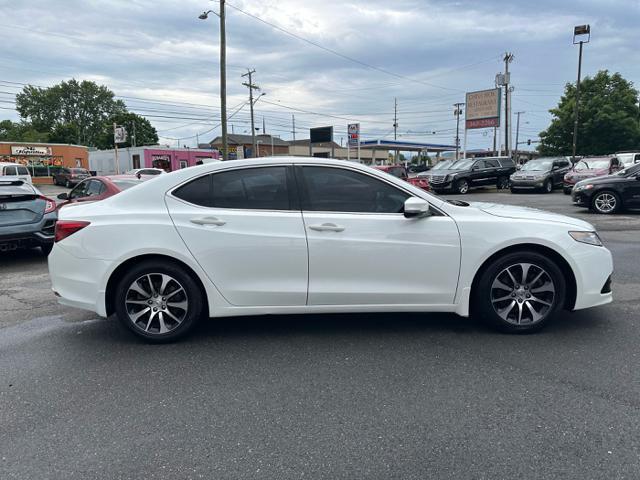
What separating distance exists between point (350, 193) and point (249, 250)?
3.26 ft

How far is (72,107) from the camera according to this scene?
284ft

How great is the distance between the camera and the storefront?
4703cm

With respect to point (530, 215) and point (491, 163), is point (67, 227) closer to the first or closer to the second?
point (530, 215)

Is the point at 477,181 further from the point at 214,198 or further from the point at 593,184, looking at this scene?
the point at 214,198

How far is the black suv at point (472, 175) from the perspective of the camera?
22.7m

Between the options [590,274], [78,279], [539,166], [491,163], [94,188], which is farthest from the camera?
[491,163]

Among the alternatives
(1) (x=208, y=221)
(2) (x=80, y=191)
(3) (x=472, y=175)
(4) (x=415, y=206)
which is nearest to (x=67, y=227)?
(1) (x=208, y=221)

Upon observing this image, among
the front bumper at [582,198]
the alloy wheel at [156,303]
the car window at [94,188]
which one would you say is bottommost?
the alloy wheel at [156,303]

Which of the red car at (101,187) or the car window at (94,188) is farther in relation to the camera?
the car window at (94,188)

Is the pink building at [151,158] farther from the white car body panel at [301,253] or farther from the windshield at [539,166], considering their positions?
the white car body panel at [301,253]

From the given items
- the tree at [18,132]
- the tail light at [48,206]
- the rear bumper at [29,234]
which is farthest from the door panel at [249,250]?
the tree at [18,132]

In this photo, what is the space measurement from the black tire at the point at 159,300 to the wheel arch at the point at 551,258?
2.41 m

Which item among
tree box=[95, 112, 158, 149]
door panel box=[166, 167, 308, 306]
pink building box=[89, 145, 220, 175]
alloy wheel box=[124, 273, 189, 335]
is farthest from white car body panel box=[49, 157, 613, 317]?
tree box=[95, 112, 158, 149]

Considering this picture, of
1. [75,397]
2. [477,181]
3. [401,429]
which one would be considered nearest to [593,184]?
[477,181]
